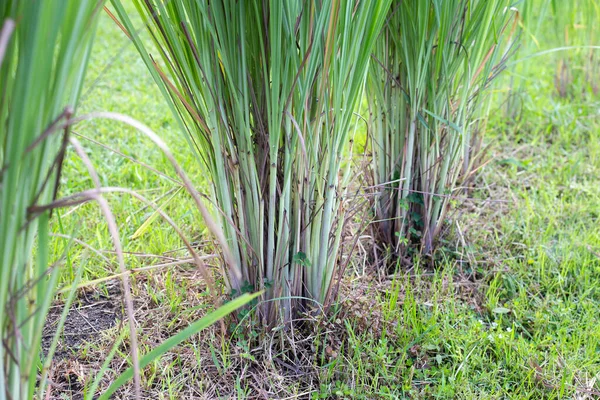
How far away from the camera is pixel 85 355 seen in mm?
1460

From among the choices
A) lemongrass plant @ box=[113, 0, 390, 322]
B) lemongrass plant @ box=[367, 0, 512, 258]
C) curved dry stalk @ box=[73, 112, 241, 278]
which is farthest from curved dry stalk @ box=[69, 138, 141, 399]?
lemongrass plant @ box=[367, 0, 512, 258]

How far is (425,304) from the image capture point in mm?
1702

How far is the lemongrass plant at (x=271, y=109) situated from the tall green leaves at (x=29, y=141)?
38cm

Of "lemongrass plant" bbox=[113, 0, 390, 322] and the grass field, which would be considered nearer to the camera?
"lemongrass plant" bbox=[113, 0, 390, 322]

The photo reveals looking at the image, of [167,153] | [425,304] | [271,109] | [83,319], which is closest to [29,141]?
[167,153]

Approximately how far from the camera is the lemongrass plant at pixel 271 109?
1216 mm

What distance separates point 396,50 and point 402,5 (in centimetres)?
15

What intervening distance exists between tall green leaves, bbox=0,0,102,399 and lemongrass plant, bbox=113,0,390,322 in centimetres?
38

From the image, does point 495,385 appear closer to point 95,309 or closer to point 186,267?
point 186,267

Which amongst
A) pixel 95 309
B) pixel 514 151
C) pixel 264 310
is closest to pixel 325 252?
pixel 264 310

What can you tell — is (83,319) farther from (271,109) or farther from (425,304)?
(425,304)

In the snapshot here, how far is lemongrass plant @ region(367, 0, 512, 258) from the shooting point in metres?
1.64

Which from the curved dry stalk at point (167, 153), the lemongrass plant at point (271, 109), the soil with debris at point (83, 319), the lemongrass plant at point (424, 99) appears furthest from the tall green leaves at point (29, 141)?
the lemongrass plant at point (424, 99)

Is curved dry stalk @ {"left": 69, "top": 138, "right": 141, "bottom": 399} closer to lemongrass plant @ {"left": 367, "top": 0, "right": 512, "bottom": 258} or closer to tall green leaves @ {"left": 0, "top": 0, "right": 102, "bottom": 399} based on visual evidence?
tall green leaves @ {"left": 0, "top": 0, "right": 102, "bottom": 399}
